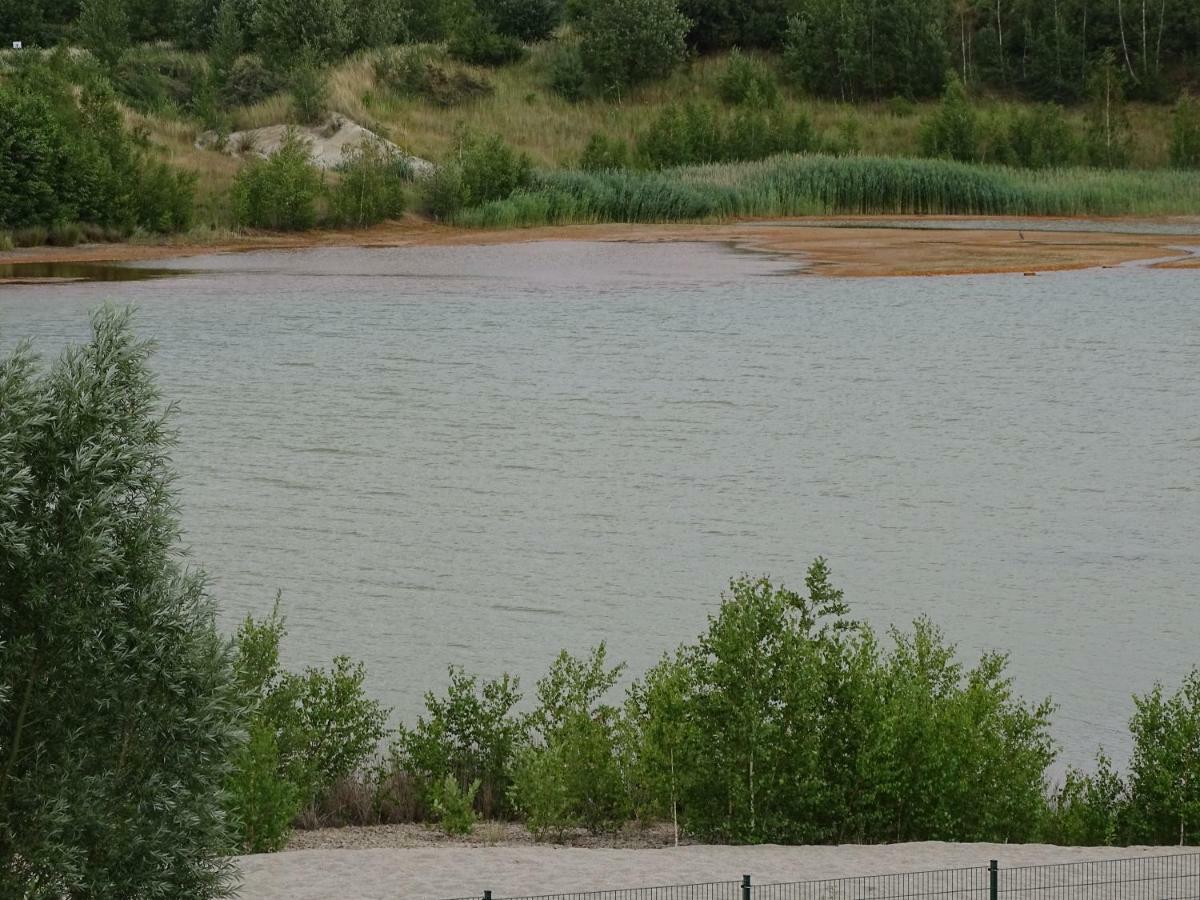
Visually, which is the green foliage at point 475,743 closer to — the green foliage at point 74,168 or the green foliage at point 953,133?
the green foliage at point 74,168

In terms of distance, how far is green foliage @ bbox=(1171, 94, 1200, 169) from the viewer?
6606 cm

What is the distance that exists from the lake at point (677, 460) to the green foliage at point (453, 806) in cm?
226

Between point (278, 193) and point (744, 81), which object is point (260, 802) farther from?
point (744, 81)

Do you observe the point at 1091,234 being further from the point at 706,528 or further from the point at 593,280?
the point at 706,528

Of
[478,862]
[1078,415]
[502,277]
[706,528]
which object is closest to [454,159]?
[502,277]

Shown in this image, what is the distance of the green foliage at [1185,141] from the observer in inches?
2601

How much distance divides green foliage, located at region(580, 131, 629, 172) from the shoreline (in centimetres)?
793

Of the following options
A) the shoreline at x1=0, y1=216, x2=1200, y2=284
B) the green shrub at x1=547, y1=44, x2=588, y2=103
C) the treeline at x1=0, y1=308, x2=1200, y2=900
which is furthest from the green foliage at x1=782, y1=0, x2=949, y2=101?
the treeline at x1=0, y1=308, x2=1200, y2=900

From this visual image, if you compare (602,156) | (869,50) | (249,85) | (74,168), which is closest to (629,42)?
(869,50)

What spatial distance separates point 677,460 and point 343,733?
1134cm

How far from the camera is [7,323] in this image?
33656mm

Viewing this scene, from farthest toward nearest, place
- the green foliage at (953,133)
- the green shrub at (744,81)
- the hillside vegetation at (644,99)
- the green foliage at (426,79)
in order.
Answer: the green shrub at (744,81) → the green foliage at (426,79) → the green foliage at (953,133) → the hillside vegetation at (644,99)

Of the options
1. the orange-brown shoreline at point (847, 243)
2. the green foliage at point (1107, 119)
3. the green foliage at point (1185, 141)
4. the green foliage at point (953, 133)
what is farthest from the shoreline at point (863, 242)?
the green foliage at point (1107, 119)

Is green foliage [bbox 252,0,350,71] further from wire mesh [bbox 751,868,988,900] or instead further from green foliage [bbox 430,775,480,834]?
wire mesh [bbox 751,868,988,900]
